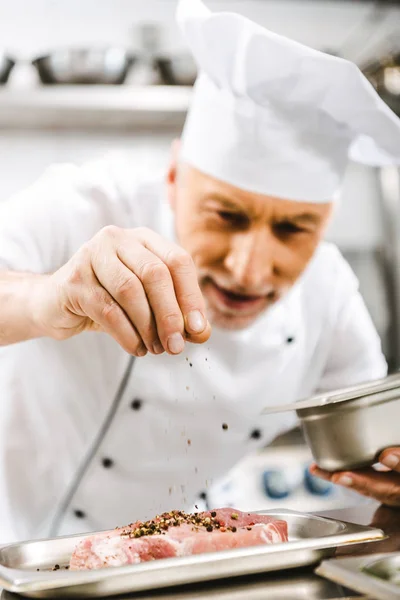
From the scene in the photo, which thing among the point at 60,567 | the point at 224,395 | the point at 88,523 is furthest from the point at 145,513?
the point at 60,567

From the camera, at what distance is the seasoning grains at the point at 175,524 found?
90 cm

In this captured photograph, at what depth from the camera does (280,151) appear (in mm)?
1620

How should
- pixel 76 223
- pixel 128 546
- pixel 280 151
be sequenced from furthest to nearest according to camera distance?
1. pixel 76 223
2. pixel 280 151
3. pixel 128 546

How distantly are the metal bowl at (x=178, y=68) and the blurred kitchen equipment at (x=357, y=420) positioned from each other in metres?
1.61

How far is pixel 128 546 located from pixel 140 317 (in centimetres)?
29

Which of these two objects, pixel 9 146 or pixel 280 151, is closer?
pixel 280 151

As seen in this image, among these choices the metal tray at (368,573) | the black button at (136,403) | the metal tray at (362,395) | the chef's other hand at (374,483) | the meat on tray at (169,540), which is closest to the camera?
the metal tray at (368,573)

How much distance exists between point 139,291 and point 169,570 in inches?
13.8

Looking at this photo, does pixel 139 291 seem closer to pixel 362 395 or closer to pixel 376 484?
pixel 362 395

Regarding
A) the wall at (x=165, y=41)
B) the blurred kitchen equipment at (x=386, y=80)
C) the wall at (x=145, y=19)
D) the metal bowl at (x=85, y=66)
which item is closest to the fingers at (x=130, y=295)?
the metal bowl at (x=85, y=66)

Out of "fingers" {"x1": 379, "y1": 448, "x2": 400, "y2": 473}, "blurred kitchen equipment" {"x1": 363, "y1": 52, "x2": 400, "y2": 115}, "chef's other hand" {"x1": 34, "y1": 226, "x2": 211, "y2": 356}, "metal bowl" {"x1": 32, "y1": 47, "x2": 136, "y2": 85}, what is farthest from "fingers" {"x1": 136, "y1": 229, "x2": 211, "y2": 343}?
"blurred kitchen equipment" {"x1": 363, "y1": 52, "x2": 400, "y2": 115}

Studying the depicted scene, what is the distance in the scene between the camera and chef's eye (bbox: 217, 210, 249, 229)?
65.9 inches

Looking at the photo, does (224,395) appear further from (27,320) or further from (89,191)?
(27,320)

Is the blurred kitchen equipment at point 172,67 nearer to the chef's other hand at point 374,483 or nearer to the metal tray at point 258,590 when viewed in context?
the chef's other hand at point 374,483
